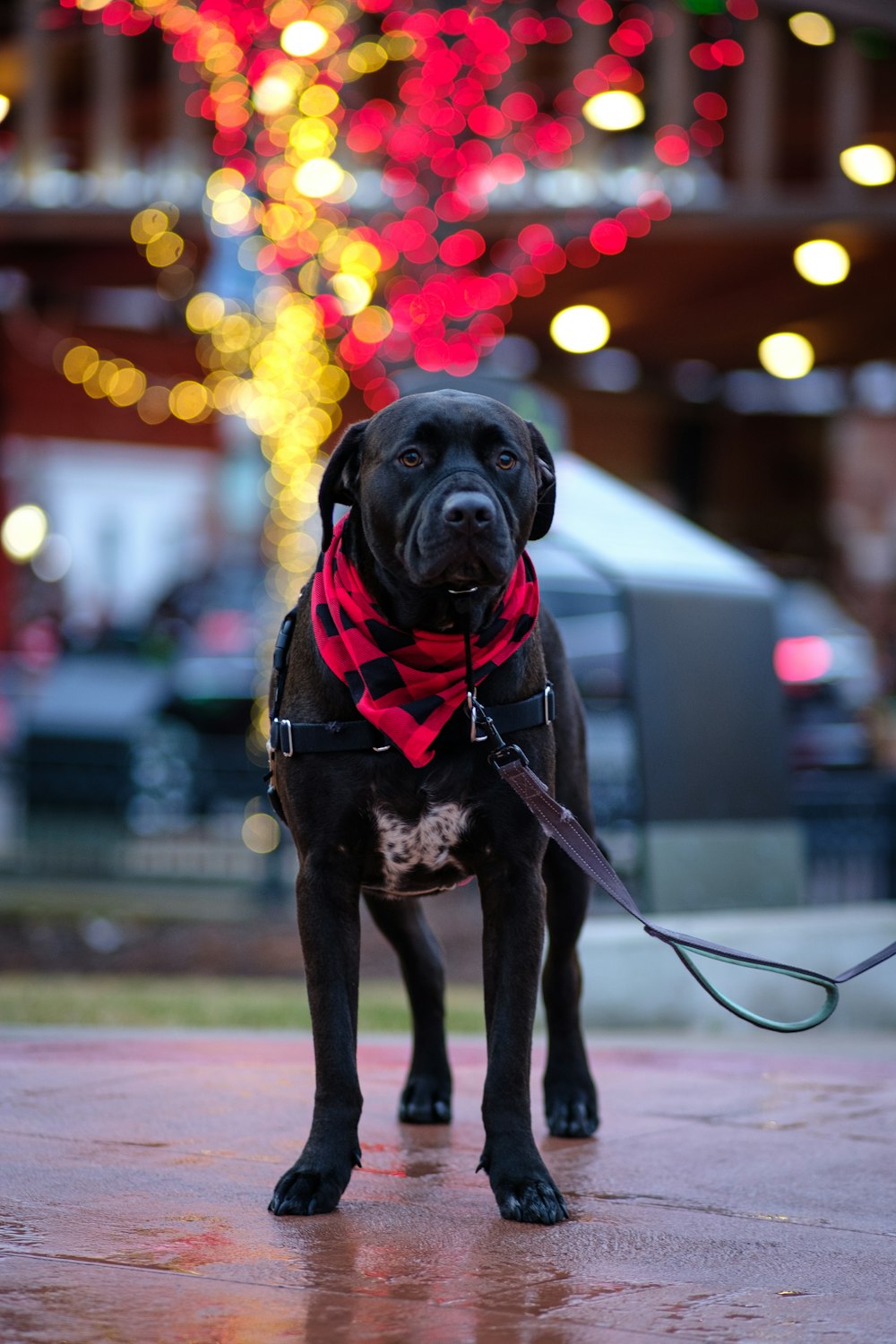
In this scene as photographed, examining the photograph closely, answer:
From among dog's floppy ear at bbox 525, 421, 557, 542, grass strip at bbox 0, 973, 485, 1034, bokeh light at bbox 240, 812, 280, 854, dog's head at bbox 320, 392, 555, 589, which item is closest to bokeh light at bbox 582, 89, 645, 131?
bokeh light at bbox 240, 812, 280, 854

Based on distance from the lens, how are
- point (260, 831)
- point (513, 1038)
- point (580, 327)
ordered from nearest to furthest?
point (513, 1038)
point (260, 831)
point (580, 327)

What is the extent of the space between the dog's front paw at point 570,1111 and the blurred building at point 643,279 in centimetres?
834

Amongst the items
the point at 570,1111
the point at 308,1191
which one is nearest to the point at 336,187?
the point at 570,1111

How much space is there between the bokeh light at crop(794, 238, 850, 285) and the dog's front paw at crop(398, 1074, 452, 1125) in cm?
1393

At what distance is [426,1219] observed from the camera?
3.50 meters

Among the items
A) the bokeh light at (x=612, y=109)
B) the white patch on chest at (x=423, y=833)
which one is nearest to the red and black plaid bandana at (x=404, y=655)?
the white patch on chest at (x=423, y=833)

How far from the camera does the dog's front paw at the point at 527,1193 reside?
346 cm

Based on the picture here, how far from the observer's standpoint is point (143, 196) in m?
16.8

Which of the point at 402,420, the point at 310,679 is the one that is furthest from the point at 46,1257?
the point at 402,420

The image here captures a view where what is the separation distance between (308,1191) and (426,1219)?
24 centimetres

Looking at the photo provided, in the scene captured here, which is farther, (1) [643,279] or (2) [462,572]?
Answer: (1) [643,279]

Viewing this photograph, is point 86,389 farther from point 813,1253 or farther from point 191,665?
point 813,1253

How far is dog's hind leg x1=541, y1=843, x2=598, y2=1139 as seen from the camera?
4.43 meters

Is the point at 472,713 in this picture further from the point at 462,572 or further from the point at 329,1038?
the point at 329,1038
